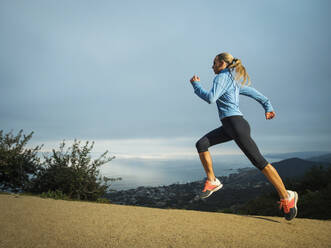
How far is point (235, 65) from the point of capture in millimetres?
3850

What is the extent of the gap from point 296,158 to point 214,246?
45.1 metres

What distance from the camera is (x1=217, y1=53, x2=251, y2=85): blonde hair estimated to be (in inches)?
151

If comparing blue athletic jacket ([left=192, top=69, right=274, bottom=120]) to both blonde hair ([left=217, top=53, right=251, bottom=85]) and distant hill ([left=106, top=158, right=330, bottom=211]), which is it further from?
distant hill ([left=106, top=158, right=330, bottom=211])

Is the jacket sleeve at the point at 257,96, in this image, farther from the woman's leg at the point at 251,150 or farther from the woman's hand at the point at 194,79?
the woman's hand at the point at 194,79

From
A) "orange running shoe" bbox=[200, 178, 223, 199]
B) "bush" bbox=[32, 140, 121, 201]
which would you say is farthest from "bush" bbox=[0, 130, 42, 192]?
"orange running shoe" bbox=[200, 178, 223, 199]

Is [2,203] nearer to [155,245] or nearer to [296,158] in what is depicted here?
[155,245]

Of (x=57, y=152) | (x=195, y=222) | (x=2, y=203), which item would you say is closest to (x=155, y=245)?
(x=195, y=222)

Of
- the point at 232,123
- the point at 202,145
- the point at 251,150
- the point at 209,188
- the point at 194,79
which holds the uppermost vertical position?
the point at 194,79

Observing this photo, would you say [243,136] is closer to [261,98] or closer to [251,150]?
[251,150]

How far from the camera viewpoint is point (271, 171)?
353cm

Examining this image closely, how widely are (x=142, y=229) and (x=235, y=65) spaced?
2818 mm

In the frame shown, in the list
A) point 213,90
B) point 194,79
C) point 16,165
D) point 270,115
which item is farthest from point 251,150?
point 16,165

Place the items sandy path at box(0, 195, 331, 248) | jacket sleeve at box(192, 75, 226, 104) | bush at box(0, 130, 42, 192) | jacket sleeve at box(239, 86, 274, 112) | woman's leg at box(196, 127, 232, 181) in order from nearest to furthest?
sandy path at box(0, 195, 331, 248) < jacket sleeve at box(192, 75, 226, 104) < woman's leg at box(196, 127, 232, 181) < jacket sleeve at box(239, 86, 274, 112) < bush at box(0, 130, 42, 192)

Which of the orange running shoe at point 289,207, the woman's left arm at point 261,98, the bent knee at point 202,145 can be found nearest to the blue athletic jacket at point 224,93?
the woman's left arm at point 261,98
